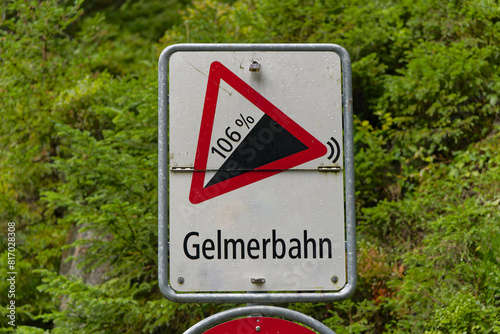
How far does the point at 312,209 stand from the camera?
197 centimetres

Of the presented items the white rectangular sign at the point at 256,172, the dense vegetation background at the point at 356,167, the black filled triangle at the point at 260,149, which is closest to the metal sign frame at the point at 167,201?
the white rectangular sign at the point at 256,172

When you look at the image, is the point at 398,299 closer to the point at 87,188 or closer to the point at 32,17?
the point at 87,188

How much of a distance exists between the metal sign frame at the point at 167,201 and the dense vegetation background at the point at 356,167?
2.38 m

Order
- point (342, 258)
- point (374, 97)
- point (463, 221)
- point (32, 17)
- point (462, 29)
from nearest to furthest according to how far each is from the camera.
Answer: point (342, 258) < point (463, 221) < point (462, 29) < point (374, 97) < point (32, 17)

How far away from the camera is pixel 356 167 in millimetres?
5941

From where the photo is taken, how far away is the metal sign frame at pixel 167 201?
1877 millimetres

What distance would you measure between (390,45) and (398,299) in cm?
377

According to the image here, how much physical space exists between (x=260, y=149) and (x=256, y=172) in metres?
0.09

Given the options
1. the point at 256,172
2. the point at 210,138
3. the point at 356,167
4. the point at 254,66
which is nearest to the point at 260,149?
the point at 256,172

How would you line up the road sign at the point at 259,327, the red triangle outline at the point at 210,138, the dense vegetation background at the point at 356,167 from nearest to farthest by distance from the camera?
the road sign at the point at 259,327, the red triangle outline at the point at 210,138, the dense vegetation background at the point at 356,167

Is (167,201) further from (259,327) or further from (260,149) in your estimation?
(259,327)

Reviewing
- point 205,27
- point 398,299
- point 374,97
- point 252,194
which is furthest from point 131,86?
point 252,194

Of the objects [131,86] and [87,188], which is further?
[131,86]

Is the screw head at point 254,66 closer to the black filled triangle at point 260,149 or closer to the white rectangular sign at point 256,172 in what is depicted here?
the white rectangular sign at point 256,172
